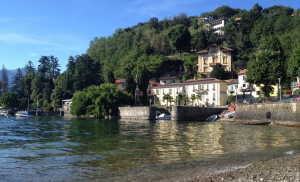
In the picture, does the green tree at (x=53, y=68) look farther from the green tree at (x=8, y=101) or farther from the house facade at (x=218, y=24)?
the house facade at (x=218, y=24)

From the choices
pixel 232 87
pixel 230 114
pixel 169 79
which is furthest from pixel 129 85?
pixel 230 114

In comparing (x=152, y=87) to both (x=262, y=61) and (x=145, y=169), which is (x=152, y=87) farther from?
(x=145, y=169)

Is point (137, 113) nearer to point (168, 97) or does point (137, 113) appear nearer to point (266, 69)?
point (168, 97)

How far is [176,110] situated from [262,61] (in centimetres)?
1805

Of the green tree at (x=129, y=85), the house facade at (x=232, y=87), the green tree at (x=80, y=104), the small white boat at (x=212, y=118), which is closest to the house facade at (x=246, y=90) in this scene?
the house facade at (x=232, y=87)

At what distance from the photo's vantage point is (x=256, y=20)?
90.8m

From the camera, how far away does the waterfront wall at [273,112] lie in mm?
34062

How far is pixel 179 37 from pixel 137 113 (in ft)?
161

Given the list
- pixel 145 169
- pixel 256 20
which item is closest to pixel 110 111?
pixel 145 169

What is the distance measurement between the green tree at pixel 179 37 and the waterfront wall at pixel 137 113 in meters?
46.6

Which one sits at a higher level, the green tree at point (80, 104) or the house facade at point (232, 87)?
the house facade at point (232, 87)

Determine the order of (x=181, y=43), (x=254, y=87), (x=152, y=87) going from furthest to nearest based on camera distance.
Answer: (x=181, y=43) → (x=152, y=87) → (x=254, y=87)

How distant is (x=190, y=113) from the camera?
5209cm

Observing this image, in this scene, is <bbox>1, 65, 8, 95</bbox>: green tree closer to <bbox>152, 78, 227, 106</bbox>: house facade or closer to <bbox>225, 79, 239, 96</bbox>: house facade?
<bbox>152, 78, 227, 106</bbox>: house facade
